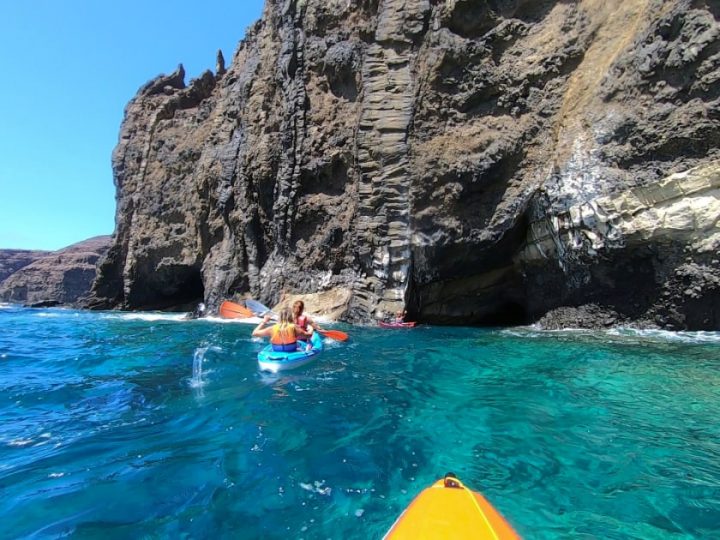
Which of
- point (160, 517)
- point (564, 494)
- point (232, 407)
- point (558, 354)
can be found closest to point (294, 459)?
point (160, 517)

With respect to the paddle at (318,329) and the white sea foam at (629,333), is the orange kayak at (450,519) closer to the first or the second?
the paddle at (318,329)

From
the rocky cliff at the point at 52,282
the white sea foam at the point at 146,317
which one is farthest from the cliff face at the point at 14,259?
the white sea foam at the point at 146,317

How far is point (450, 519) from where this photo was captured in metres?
2.64

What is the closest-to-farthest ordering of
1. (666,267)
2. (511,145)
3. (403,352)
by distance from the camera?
(403,352) < (666,267) < (511,145)

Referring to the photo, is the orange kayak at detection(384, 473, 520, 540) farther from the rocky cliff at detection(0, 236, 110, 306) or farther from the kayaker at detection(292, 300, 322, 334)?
the rocky cliff at detection(0, 236, 110, 306)

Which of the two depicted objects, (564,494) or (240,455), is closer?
(564,494)

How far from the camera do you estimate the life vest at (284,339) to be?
29.6ft

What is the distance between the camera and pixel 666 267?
11227mm

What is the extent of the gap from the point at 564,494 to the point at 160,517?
10.7 ft

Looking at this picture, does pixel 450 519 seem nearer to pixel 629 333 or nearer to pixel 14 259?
pixel 629 333

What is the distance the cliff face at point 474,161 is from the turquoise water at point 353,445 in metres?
4.27

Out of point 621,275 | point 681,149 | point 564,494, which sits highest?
point 681,149

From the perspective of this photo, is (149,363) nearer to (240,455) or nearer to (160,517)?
(240,455)

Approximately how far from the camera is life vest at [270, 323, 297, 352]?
29.6 feet
